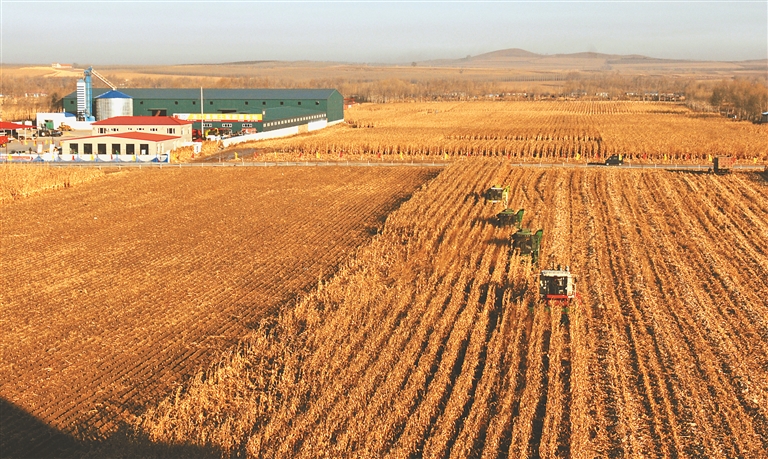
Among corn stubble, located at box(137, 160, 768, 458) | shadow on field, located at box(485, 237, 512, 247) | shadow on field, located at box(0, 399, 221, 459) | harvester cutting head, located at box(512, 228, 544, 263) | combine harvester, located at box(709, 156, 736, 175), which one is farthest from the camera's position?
combine harvester, located at box(709, 156, 736, 175)

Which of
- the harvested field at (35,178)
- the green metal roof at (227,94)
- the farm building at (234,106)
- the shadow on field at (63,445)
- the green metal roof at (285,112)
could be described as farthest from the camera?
the green metal roof at (227,94)

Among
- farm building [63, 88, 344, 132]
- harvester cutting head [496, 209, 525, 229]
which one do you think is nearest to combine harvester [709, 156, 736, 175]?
harvester cutting head [496, 209, 525, 229]

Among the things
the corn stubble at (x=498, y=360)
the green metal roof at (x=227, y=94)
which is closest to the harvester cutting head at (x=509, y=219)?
the corn stubble at (x=498, y=360)

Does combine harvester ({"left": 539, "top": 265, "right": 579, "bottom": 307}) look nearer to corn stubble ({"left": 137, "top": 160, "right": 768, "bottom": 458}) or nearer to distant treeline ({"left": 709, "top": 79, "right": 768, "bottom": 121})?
corn stubble ({"left": 137, "top": 160, "right": 768, "bottom": 458})

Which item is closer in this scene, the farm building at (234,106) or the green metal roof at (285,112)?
the farm building at (234,106)

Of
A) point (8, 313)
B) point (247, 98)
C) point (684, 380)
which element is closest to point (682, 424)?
point (684, 380)

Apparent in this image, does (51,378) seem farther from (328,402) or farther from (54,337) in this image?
(328,402)

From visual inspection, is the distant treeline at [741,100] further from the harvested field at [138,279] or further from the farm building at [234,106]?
the harvested field at [138,279]
